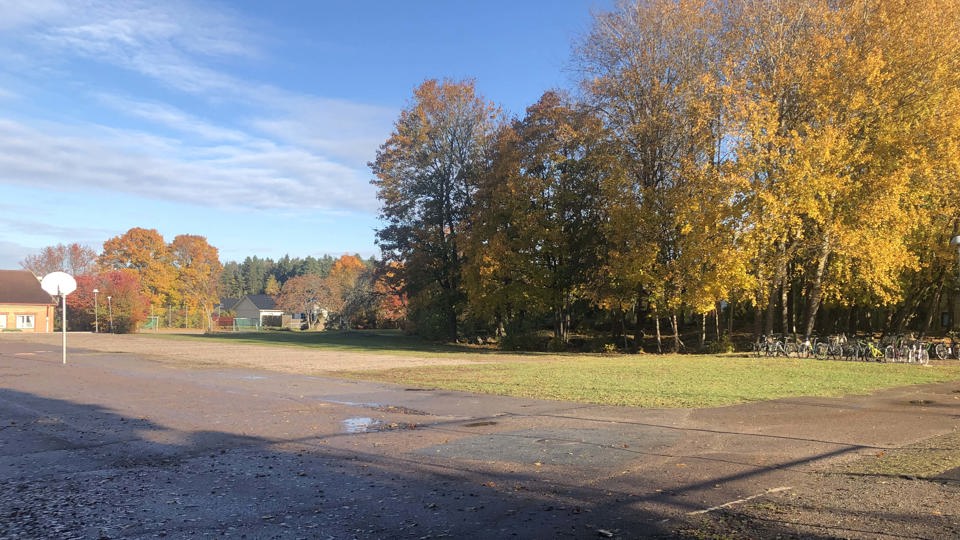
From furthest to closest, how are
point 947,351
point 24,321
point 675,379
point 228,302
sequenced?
point 228,302
point 24,321
point 947,351
point 675,379

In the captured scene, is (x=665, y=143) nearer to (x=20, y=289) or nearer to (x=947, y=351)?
(x=947, y=351)

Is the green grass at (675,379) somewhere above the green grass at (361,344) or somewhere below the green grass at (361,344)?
above

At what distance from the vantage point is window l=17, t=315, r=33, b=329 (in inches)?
2697

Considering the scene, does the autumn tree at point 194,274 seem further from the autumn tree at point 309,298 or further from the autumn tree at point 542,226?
the autumn tree at point 542,226

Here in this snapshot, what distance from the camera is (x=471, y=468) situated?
24.1ft

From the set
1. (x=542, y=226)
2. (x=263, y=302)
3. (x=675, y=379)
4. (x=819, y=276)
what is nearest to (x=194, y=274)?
(x=263, y=302)

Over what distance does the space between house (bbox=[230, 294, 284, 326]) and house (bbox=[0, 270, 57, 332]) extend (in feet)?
130

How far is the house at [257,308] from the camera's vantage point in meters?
113

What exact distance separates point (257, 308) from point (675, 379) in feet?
348

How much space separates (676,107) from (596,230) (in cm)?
870

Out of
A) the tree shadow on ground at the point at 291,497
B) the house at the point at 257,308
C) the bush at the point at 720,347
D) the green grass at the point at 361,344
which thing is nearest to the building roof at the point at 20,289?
the green grass at the point at 361,344

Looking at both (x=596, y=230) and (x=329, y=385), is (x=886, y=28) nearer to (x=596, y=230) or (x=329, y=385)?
(x=596, y=230)

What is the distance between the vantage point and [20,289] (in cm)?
7031

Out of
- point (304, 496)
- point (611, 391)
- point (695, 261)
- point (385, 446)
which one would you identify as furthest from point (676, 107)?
point (304, 496)
